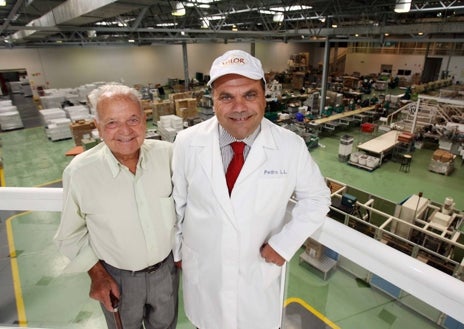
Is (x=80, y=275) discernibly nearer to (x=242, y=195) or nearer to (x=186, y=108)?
(x=242, y=195)

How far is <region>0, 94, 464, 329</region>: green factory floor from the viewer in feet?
9.72

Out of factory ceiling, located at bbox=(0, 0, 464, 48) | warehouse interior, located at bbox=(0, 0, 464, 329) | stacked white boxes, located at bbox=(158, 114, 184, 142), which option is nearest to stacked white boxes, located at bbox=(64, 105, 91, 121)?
warehouse interior, located at bbox=(0, 0, 464, 329)

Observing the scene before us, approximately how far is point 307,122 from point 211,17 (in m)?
7.54

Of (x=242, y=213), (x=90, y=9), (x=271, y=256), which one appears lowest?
(x=271, y=256)

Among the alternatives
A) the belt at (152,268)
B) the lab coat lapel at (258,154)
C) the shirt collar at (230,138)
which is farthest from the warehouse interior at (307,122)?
the belt at (152,268)

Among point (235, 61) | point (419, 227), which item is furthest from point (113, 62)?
point (235, 61)

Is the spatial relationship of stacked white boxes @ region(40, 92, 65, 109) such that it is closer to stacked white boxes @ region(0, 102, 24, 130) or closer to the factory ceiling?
stacked white boxes @ region(0, 102, 24, 130)

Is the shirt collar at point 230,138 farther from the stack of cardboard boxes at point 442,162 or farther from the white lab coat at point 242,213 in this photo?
the stack of cardboard boxes at point 442,162

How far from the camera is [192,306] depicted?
1868mm

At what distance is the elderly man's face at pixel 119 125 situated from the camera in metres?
1.62

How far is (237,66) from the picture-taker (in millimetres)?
1474

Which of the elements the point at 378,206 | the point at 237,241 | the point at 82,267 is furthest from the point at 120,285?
the point at 378,206

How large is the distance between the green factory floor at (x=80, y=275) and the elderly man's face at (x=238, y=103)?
1043 millimetres

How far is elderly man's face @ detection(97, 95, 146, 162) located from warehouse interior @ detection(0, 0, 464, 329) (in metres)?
0.09
